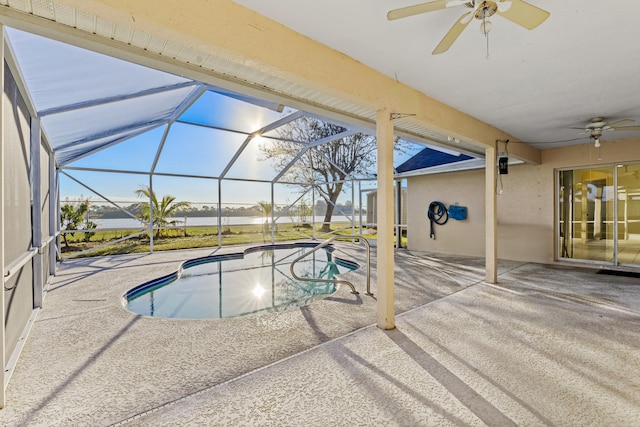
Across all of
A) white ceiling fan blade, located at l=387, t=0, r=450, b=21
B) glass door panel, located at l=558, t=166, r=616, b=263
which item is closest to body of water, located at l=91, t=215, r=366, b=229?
glass door panel, located at l=558, t=166, r=616, b=263

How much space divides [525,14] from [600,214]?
6.71m

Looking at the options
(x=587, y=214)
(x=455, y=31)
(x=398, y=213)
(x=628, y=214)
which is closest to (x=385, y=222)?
(x=455, y=31)

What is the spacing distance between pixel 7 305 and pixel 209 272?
14.5ft

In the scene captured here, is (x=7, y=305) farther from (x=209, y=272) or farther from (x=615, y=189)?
(x=615, y=189)

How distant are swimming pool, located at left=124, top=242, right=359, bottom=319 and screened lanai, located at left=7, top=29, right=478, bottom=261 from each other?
83.9 inches

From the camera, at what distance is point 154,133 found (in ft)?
27.4

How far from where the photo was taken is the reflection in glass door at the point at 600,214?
6.04m

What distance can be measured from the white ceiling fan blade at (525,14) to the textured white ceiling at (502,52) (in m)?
0.38

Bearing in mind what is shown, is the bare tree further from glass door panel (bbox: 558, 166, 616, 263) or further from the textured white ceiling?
the textured white ceiling

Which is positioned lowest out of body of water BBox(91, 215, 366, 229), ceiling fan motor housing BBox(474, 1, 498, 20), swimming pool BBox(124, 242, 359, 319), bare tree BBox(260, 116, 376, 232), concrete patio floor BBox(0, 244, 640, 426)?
swimming pool BBox(124, 242, 359, 319)

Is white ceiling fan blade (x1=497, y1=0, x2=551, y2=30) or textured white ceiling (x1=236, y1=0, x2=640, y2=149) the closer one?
white ceiling fan blade (x1=497, y1=0, x2=551, y2=30)

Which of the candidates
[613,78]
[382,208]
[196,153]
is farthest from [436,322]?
[196,153]

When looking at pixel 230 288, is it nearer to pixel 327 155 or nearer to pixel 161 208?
pixel 161 208

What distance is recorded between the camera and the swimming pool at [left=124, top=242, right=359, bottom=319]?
442 cm
